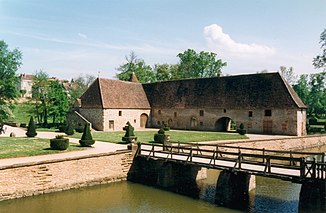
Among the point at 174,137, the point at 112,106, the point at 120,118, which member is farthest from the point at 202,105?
the point at 112,106

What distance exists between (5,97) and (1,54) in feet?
15.7

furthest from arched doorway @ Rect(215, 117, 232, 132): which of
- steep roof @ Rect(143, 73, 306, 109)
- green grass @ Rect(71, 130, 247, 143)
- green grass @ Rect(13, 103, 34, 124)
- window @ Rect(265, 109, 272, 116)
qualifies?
green grass @ Rect(13, 103, 34, 124)

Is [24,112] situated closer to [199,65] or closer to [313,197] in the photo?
[199,65]

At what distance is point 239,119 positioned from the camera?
38.6 m

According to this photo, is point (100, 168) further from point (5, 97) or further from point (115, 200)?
point (5, 97)

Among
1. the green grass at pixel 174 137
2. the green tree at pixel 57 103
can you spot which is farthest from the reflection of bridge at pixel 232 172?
the green tree at pixel 57 103

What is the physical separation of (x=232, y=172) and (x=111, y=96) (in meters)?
27.8

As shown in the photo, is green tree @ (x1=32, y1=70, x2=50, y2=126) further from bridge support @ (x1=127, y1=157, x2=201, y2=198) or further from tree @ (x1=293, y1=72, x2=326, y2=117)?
tree @ (x1=293, y1=72, x2=326, y2=117)

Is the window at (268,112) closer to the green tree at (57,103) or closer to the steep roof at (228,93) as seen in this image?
the steep roof at (228,93)

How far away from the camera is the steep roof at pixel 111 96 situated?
39.7 m

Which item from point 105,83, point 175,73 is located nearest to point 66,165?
point 105,83

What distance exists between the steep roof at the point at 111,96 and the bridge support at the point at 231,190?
2508cm

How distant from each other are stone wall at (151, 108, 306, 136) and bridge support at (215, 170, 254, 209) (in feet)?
70.0

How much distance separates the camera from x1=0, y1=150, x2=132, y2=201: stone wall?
50.8 feet
